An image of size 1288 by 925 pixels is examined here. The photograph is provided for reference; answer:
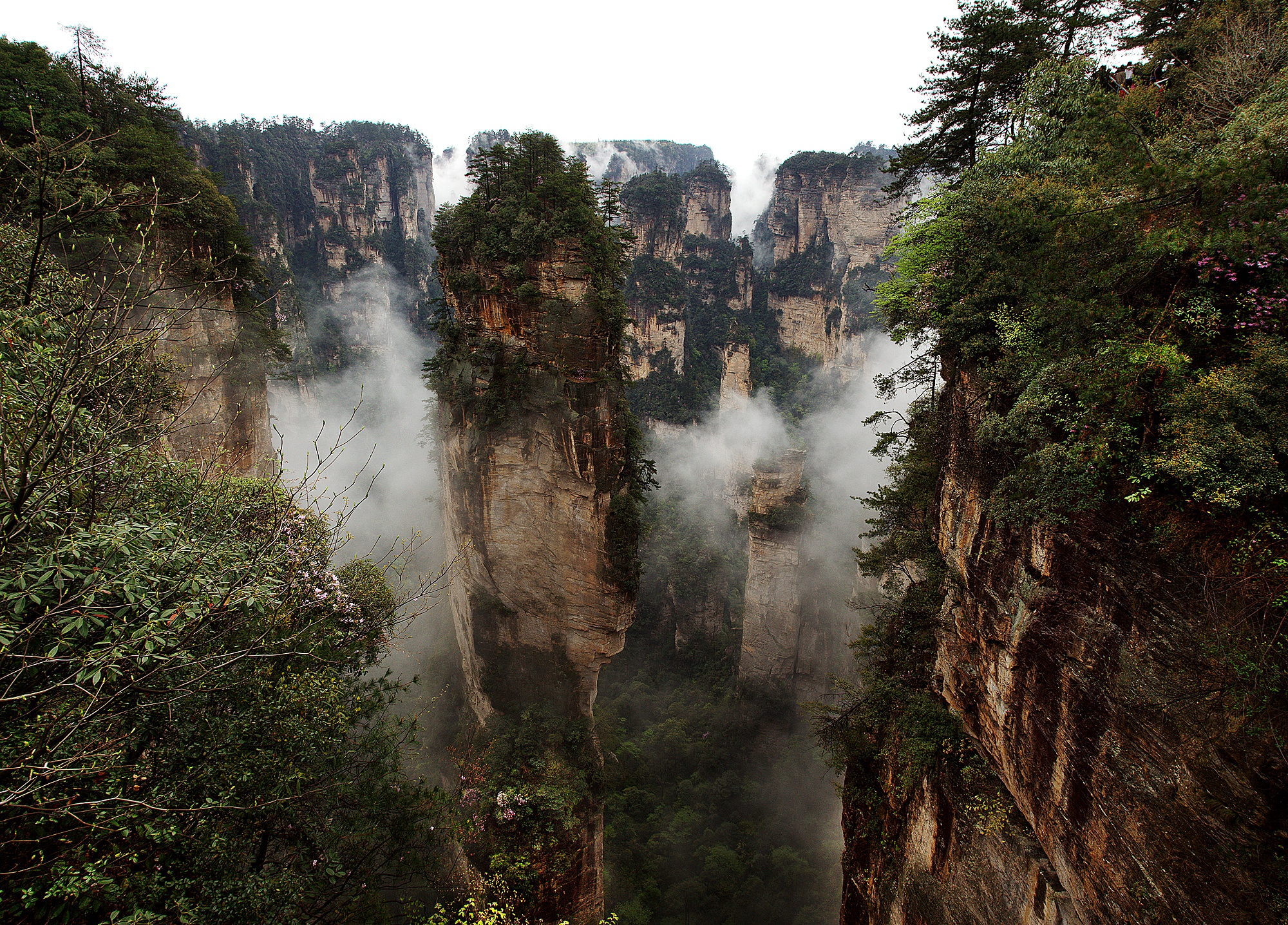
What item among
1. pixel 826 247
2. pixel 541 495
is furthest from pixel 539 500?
pixel 826 247

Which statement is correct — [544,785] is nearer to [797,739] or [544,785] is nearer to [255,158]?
[797,739]

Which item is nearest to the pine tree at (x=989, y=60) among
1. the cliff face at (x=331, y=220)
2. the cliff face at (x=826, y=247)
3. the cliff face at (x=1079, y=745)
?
the cliff face at (x=1079, y=745)

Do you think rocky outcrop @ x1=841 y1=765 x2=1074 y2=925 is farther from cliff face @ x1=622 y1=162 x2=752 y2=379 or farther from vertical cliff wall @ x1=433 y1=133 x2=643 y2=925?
cliff face @ x1=622 y1=162 x2=752 y2=379

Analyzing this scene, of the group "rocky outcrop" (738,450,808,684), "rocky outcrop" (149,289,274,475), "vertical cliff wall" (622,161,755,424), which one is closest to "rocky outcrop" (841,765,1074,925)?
"rocky outcrop" (149,289,274,475)

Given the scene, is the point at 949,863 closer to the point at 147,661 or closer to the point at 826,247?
the point at 147,661

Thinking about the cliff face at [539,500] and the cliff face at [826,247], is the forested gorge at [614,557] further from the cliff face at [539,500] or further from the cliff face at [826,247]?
the cliff face at [826,247]
